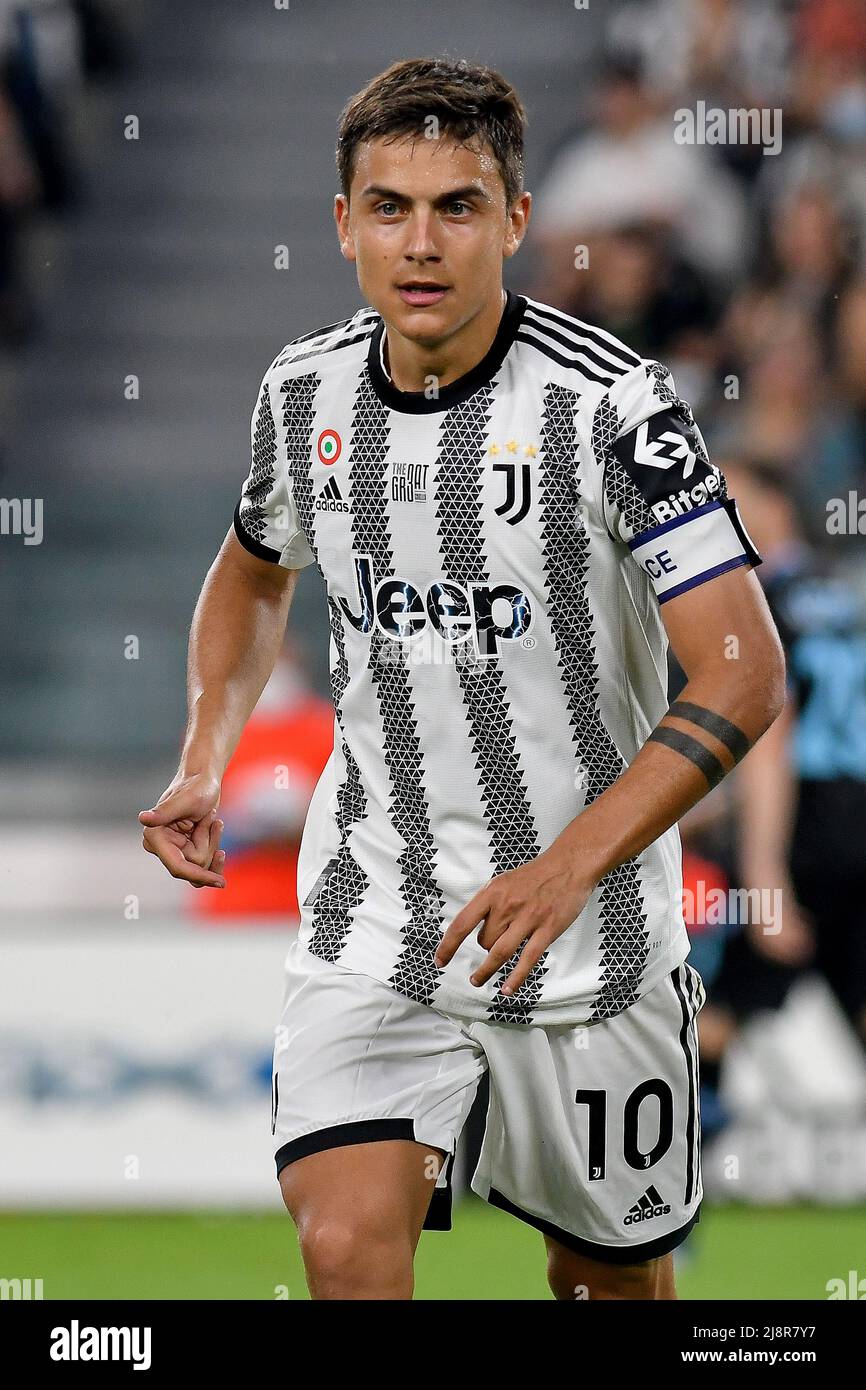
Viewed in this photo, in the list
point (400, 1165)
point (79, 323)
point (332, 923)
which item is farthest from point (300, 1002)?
point (79, 323)

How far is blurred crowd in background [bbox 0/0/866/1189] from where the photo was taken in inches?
194

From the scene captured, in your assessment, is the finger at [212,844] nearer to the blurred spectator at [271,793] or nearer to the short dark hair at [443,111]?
the short dark hair at [443,111]

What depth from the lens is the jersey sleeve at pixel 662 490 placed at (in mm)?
2391

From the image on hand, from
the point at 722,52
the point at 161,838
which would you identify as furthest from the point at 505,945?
the point at 722,52

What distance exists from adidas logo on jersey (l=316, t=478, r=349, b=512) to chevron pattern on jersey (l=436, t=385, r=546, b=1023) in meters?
0.16

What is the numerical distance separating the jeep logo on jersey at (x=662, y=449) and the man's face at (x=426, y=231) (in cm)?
28

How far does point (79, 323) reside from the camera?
6.77 m

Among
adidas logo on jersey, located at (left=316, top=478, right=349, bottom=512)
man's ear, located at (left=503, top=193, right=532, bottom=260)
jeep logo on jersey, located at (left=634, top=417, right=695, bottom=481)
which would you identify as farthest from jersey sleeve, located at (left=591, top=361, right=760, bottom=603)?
adidas logo on jersey, located at (left=316, top=478, right=349, bottom=512)

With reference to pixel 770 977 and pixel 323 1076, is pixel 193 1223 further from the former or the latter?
pixel 323 1076

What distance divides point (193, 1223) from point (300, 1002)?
7.84 ft

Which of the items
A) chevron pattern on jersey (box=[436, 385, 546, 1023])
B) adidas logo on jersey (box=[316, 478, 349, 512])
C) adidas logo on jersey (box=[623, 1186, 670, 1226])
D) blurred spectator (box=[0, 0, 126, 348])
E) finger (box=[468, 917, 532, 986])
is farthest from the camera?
blurred spectator (box=[0, 0, 126, 348])

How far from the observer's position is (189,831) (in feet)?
8.49

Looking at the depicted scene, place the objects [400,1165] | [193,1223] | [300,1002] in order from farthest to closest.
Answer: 1. [193,1223]
2. [300,1002]
3. [400,1165]

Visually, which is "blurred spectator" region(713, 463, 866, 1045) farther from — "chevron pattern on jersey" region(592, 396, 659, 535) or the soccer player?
"chevron pattern on jersey" region(592, 396, 659, 535)
